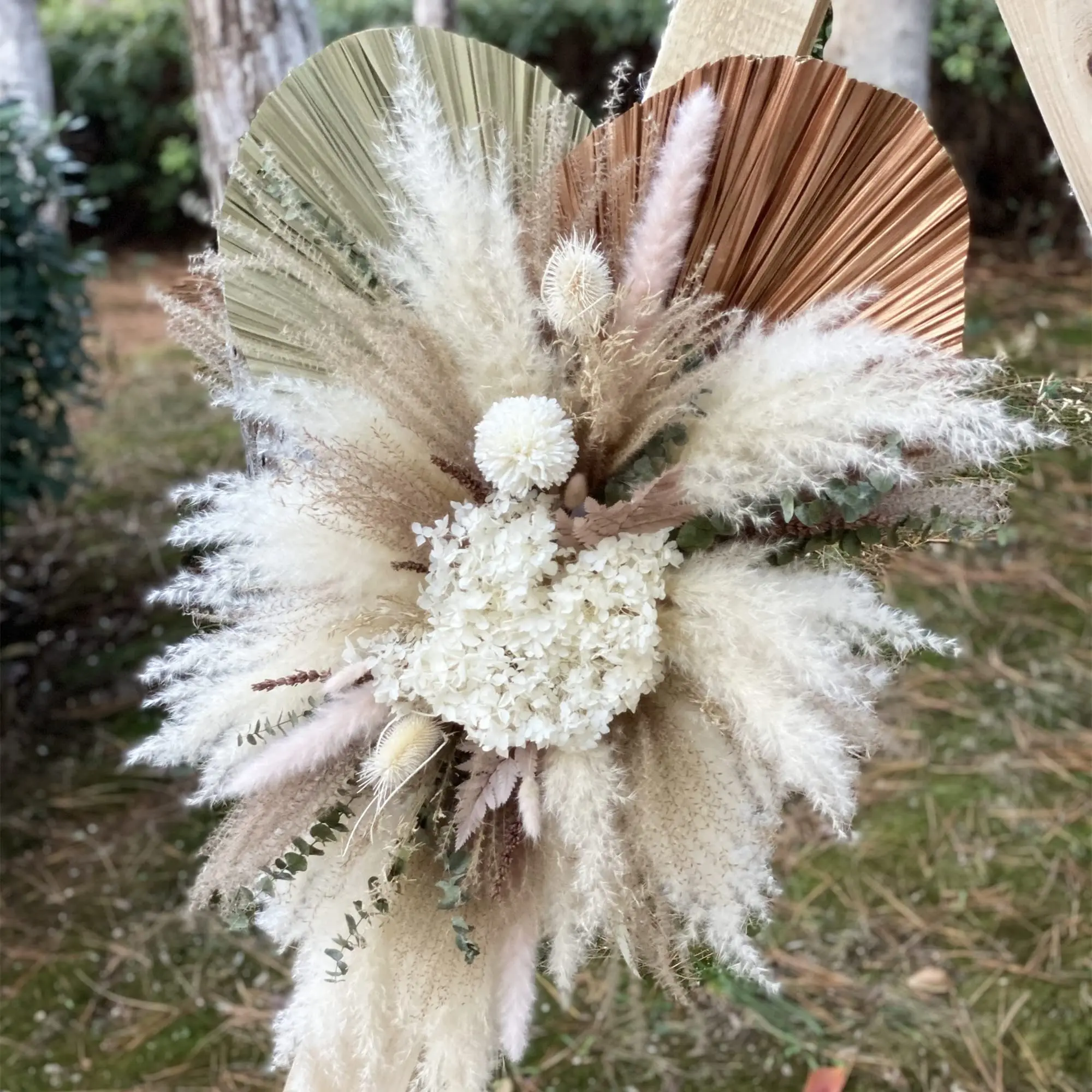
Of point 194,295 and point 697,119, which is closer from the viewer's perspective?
point 697,119

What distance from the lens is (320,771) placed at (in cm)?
74

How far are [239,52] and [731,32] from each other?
1031 mm

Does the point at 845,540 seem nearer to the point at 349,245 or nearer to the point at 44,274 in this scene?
the point at 349,245

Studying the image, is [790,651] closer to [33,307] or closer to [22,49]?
[33,307]

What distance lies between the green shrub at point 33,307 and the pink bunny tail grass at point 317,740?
1.56 metres

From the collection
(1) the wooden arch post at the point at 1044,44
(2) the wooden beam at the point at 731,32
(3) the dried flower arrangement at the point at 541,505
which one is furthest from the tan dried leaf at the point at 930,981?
(2) the wooden beam at the point at 731,32

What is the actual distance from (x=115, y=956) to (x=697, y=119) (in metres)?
1.66

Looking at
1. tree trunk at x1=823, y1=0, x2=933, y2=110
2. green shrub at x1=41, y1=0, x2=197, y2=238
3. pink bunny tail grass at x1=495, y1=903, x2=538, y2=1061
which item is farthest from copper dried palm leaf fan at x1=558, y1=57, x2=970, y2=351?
green shrub at x1=41, y1=0, x2=197, y2=238

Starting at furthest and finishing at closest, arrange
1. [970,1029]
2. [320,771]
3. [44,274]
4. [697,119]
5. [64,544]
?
1. [64,544]
2. [44,274]
3. [970,1029]
4. [320,771]
5. [697,119]

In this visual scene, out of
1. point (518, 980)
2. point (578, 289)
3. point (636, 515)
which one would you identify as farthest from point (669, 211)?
point (518, 980)

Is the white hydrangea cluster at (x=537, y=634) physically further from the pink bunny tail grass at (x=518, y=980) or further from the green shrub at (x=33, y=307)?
the green shrub at (x=33, y=307)

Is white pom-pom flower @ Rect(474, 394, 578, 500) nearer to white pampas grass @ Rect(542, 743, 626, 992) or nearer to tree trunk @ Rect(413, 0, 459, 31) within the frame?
white pampas grass @ Rect(542, 743, 626, 992)

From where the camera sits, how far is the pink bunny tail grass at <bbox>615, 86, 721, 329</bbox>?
64cm

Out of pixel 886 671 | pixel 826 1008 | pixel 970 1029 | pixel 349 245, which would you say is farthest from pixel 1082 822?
pixel 349 245
